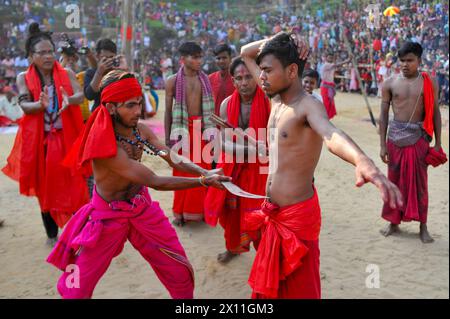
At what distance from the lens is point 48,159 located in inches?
176

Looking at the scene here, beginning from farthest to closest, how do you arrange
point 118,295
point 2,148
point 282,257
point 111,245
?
point 2,148 < point 118,295 < point 111,245 < point 282,257

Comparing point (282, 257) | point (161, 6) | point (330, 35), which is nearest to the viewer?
point (282, 257)

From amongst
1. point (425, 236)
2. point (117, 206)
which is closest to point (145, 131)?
point (117, 206)

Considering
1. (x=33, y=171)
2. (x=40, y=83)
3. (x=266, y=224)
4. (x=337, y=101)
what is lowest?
(x=337, y=101)

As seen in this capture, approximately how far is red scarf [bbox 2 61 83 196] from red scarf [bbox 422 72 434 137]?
3317 mm

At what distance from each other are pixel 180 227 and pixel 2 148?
15.4 feet

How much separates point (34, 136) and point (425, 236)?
386cm

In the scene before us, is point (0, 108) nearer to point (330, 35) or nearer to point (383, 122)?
point (330, 35)

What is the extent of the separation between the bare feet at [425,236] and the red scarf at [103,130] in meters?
3.30

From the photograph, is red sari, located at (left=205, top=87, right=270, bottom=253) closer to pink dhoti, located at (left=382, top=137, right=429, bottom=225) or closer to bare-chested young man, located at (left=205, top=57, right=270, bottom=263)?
bare-chested young man, located at (left=205, top=57, right=270, bottom=263)

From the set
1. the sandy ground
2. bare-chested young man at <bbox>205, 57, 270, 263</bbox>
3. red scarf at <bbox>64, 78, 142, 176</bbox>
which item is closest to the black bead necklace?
red scarf at <bbox>64, 78, 142, 176</bbox>

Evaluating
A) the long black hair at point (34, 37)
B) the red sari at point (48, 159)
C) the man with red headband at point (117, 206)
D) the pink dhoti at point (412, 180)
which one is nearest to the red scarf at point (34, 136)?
the red sari at point (48, 159)

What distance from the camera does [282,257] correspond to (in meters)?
2.64

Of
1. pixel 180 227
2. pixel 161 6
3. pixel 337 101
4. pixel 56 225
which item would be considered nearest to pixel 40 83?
pixel 56 225
